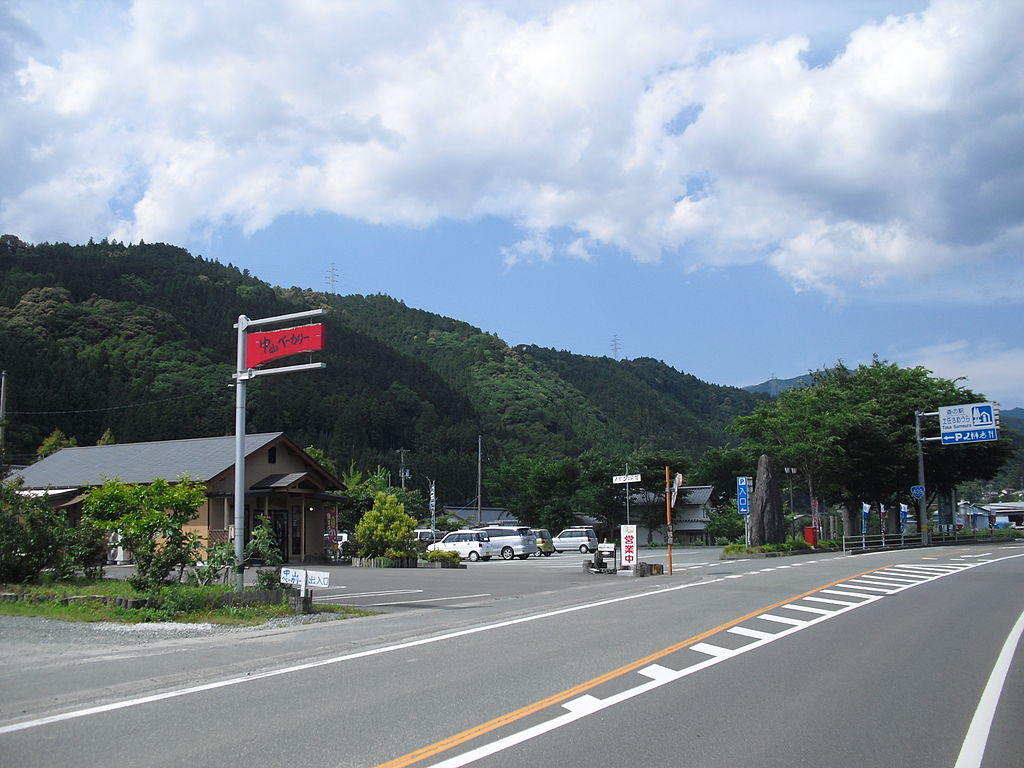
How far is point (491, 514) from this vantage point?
292ft

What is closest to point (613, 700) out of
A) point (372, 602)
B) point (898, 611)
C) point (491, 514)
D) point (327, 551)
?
point (898, 611)

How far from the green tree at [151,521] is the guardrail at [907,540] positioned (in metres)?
31.4

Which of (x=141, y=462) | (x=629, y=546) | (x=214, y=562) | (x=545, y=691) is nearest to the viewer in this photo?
(x=545, y=691)

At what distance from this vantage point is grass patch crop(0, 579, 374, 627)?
14398mm

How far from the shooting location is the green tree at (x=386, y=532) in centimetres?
3381

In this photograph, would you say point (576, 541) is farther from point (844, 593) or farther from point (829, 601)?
point (829, 601)

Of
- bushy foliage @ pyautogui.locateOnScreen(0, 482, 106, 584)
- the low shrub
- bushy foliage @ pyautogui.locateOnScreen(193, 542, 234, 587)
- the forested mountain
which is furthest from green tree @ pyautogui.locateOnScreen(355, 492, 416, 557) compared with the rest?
the forested mountain

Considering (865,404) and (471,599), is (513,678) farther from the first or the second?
(865,404)

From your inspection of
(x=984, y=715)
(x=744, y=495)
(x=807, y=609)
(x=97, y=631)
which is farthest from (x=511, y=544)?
(x=984, y=715)

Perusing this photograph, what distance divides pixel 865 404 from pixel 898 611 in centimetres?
3818

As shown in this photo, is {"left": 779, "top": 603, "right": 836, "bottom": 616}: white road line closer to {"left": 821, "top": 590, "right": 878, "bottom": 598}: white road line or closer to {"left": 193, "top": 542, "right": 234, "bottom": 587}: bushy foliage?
{"left": 821, "top": 590, "right": 878, "bottom": 598}: white road line

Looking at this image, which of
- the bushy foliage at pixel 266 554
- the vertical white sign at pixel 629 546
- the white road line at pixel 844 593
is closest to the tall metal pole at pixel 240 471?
the bushy foliage at pixel 266 554

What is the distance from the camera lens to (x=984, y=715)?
25.0 feet

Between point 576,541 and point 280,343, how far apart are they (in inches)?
1533
